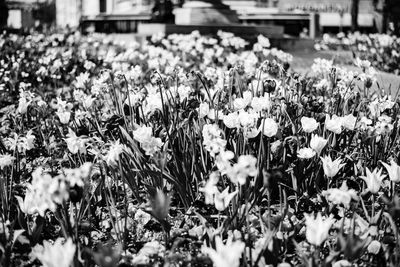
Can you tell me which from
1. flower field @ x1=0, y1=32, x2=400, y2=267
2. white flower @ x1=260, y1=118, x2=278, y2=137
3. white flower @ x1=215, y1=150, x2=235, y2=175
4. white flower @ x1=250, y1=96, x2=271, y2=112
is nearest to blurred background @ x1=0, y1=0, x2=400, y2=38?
flower field @ x1=0, y1=32, x2=400, y2=267

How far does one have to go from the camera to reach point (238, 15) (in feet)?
56.5

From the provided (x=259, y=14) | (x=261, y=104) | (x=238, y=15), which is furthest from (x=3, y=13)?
(x=261, y=104)

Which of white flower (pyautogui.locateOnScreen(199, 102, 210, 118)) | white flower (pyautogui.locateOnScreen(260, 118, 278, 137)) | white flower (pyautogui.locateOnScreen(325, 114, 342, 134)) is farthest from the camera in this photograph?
white flower (pyautogui.locateOnScreen(199, 102, 210, 118))

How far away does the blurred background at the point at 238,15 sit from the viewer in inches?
600

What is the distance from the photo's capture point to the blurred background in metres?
15.2

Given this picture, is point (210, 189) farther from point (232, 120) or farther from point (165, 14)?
point (165, 14)

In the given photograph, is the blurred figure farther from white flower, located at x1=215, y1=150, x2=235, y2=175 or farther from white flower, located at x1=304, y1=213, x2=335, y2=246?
white flower, located at x1=304, y1=213, x2=335, y2=246

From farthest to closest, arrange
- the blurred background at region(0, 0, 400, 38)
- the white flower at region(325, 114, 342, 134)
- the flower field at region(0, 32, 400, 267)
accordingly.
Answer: the blurred background at region(0, 0, 400, 38) < the white flower at region(325, 114, 342, 134) < the flower field at region(0, 32, 400, 267)

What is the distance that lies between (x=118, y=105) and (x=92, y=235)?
1.17 meters

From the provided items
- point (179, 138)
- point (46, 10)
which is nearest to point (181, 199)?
point (179, 138)

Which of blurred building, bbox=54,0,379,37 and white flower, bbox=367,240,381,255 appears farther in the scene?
blurred building, bbox=54,0,379,37

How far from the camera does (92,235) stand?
8.01 feet

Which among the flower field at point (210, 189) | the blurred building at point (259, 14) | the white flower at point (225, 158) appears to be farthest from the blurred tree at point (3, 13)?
the white flower at point (225, 158)

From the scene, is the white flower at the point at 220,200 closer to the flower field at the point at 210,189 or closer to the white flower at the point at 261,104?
the flower field at the point at 210,189
